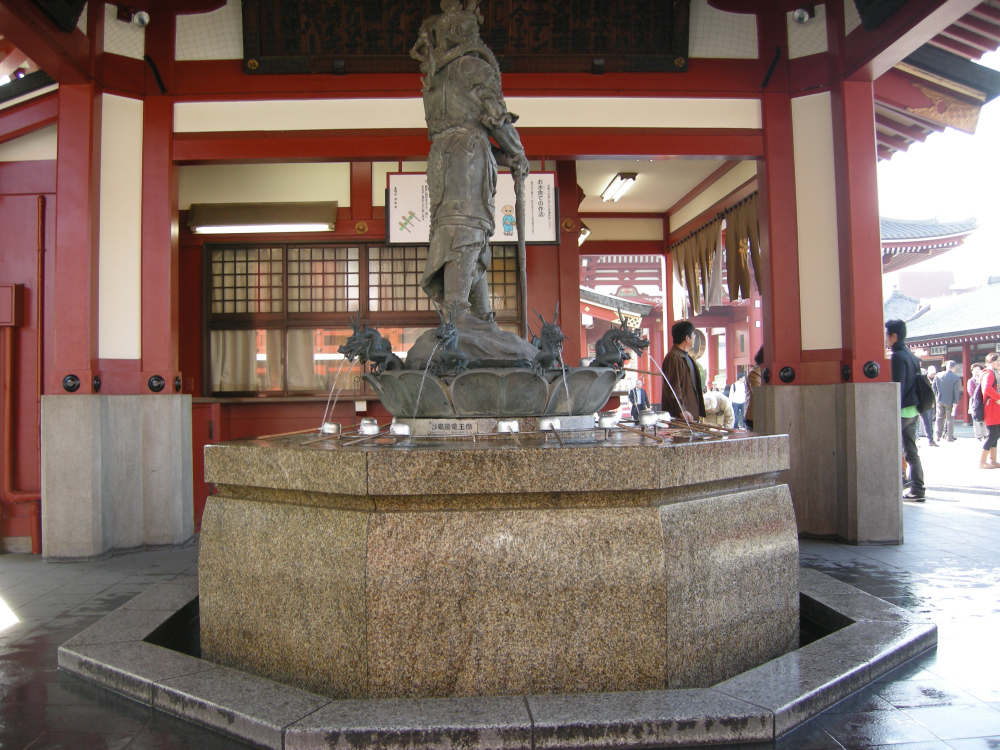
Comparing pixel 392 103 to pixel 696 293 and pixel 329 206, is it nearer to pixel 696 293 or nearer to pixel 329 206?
pixel 329 206

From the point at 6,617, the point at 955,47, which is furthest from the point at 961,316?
the point at 6,617

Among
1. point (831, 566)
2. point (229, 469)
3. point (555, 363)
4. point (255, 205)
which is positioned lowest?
point (831, 566)

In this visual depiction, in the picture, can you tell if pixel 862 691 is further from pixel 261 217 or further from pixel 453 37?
pixel 261 217

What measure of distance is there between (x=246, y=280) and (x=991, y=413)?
997cm

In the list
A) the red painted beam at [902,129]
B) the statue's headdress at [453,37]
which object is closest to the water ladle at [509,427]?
the statue's headdress at [453,37]

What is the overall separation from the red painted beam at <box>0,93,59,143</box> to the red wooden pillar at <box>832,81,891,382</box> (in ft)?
21.1

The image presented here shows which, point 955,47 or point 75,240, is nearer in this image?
point 75,240

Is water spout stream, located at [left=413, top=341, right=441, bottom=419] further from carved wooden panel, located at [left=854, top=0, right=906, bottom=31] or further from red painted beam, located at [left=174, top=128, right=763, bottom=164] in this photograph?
carved wooden panel, located at [left=854, top=0, right=906, bottom=31]

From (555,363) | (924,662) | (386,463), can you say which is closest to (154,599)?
(386,463)

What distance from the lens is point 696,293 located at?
10289 mm

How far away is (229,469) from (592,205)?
29.7ft

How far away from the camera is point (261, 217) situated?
7.32m

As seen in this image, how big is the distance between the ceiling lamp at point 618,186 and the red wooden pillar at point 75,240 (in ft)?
19.8

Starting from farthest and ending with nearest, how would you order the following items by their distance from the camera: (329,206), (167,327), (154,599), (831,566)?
(329,206)
(167,327)
(831,566)
(154,599)
